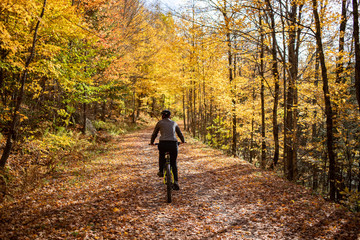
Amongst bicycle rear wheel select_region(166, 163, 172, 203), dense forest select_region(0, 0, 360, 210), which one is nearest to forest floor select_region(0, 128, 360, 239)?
bicycle rear wheel select_region(166, 163, 172, 203)

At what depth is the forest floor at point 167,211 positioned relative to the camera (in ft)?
13.1

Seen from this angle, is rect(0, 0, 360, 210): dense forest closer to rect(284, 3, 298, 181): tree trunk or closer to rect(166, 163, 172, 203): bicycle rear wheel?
rect(284, 3, 298, 181): tree trunk

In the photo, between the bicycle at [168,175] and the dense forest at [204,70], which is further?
the dense forest at [204,70]

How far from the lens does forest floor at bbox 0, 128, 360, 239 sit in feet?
13.1

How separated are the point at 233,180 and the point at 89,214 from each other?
501 centimetres

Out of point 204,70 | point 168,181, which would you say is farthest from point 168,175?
point 204,70

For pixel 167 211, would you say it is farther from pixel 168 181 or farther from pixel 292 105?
pixel 292 105

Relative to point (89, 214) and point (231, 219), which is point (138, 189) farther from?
point (231, 219)

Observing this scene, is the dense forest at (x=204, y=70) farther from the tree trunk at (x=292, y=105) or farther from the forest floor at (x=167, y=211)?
the forest floor at (x=167, y=211)

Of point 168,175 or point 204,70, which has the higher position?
point 204,70

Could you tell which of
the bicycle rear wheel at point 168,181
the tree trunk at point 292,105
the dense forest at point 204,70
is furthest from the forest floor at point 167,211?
the tree trunk at point 292,105

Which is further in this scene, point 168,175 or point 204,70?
point 204,70

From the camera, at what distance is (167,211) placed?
Answer: 4875mm

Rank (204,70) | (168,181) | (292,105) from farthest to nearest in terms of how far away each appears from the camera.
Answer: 1. (204,70)
2. (292,105)
3. (168,181)
